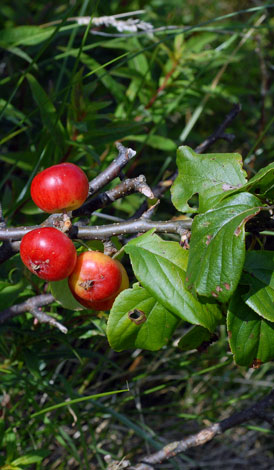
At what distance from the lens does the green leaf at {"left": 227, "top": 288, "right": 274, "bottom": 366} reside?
3.04 feet

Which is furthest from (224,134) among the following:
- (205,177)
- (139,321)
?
(139,321)

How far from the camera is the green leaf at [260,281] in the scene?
88 cm

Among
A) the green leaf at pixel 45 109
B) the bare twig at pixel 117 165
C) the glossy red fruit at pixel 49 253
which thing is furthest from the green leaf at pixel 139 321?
the green leaf at pixel 45 109

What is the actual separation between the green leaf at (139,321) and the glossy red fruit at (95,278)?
0.10 feet

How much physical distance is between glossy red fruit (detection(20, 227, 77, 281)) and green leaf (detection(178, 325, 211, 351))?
0.94 ft

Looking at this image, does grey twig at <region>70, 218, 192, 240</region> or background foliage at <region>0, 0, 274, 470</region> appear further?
background foliage at <region>0, 0, 274, 470</region>

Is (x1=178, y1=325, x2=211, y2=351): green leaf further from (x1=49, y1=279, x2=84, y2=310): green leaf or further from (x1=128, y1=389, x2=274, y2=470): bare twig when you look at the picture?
(x1=128, y1=389, x2=274, y2=470): bare twig

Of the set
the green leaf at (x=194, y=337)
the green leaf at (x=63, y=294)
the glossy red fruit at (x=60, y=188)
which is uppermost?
the glossy red fruit at (x=60, y=188)

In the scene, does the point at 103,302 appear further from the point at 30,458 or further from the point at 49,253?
the point at 30,458

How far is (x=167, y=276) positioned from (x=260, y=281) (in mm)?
176

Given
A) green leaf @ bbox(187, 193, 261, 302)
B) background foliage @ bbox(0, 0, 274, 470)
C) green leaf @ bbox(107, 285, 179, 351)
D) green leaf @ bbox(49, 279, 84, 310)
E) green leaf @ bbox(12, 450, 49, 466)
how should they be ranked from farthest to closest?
1. background foliage @ bbox(0, 0, 274, 470)
2. green leaf @ bbox(12, 450, 49, 466)
3. green leaf @ bbox(49, 279, 84, 310)
4. green leaf @ bbox(107, 285, 179, 351)
5. green leaf @ bbox(187, 193, 261, 302)

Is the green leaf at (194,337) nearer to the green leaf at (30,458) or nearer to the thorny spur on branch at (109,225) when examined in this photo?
the thorny spur on branch at (109,225)

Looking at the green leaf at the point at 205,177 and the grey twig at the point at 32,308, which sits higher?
the green leaf at the point at 205,177

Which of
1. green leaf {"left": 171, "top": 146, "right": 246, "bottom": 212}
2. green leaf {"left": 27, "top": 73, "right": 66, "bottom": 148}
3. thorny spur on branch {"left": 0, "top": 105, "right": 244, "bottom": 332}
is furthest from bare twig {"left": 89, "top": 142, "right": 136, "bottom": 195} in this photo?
green leaf {"left": 27, "top": 73, "right": 66, "bottom": 148}
